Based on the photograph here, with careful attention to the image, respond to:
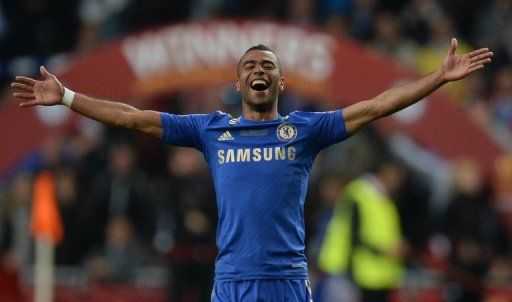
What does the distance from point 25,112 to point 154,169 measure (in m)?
2.25

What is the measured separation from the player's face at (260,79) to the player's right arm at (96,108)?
1.72 ft

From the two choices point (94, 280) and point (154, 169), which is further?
point (154, 169)

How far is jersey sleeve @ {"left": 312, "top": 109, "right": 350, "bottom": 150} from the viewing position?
768 cm

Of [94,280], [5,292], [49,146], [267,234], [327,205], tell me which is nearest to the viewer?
[267,234]

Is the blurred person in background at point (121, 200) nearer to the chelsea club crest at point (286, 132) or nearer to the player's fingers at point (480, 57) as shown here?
the chelsea club crest at point (286, 132)

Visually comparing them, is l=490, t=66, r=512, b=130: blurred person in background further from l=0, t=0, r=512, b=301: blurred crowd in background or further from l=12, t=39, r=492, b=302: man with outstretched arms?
l=12, t=39, r=492, b=302: man with outstretched arms

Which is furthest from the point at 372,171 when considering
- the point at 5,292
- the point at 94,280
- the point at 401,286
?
the point at 5,292

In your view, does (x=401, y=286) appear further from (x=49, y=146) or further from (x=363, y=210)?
(x=49, y=146)

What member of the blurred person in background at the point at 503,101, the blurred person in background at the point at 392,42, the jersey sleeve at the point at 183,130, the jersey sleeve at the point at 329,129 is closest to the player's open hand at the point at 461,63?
the jersey sleeve at the point at 329,129

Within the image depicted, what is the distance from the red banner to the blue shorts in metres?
4.76

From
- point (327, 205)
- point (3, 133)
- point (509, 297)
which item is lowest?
point (509, 297)

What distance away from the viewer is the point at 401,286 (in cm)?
1287

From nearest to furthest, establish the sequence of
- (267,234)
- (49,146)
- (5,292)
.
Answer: (267,234) → (5,292) → (49,146)

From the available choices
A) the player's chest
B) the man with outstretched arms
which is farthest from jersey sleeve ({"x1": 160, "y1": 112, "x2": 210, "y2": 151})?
the player's chest
